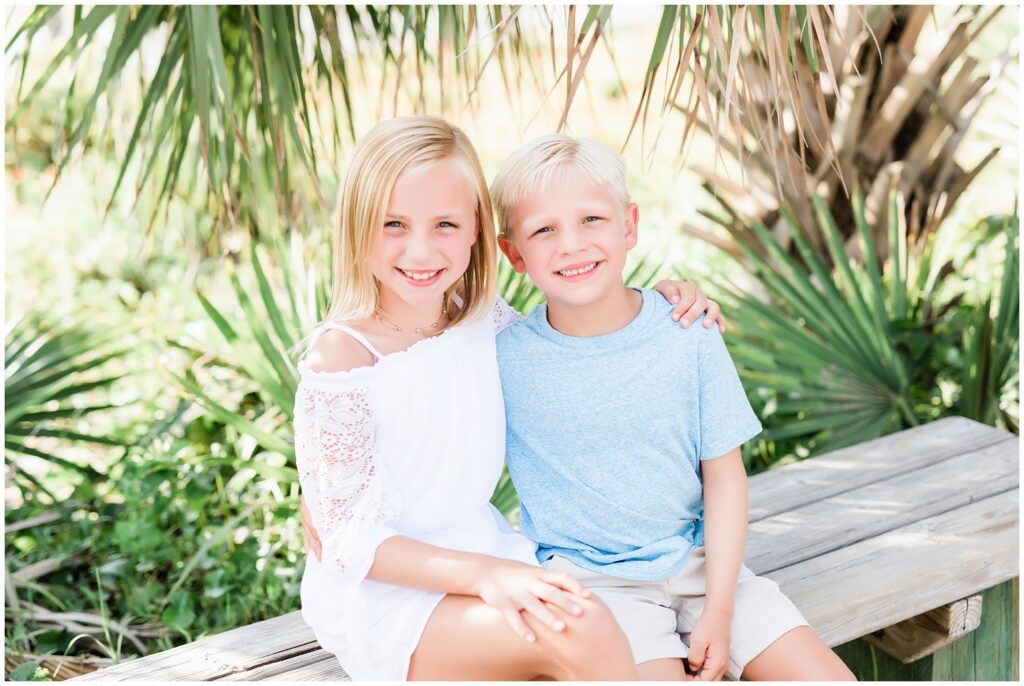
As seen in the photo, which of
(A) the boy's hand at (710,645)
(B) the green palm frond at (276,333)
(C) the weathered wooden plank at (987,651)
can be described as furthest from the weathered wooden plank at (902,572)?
(B) the green palm frond at (276,333)

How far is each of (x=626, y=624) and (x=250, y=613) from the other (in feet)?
4.16

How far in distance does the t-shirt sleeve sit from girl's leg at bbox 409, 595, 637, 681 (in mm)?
374

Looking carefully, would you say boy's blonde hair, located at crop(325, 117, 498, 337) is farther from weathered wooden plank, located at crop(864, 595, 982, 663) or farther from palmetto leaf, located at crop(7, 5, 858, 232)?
weathered wooden plank, located at crop(864, 595, 982, 663)

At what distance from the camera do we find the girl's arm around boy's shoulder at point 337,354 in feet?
5.12

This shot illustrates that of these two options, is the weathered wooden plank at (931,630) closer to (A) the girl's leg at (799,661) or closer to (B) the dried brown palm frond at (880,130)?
(A) the girl's leg at (799,661)

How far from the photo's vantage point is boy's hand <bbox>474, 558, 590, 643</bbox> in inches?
55.2

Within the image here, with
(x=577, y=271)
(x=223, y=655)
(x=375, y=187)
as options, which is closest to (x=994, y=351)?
(x=577, y=271)

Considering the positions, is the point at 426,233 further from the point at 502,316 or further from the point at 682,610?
the point at 682,610

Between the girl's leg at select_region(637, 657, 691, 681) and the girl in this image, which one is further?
the girl's leg at select_region(637, 657, 691, 681)

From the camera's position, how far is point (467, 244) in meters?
1.61

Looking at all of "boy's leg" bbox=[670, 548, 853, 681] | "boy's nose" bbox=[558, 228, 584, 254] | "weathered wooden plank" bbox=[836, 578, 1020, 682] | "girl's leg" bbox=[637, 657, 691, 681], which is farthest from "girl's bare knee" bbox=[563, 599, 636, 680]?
"weathered wooden plank" bbox=[836, 578, 1020, 682]

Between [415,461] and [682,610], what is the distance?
53cm

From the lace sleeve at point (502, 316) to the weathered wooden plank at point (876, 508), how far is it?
68 cm

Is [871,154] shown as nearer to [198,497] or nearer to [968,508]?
[968,508]
